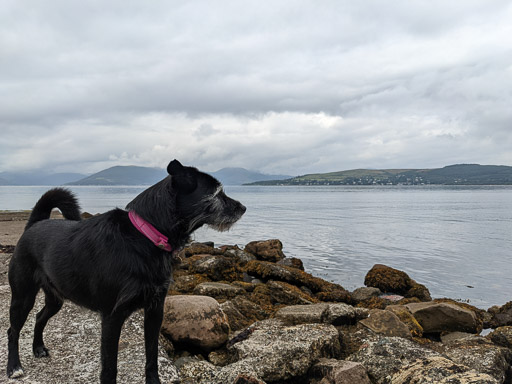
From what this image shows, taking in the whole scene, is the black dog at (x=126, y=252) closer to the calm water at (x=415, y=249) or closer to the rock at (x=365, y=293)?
the rock at (x=365, y=293)

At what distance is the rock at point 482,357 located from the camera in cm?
536

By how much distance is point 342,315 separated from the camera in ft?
22.7

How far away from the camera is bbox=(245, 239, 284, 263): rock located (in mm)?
17688

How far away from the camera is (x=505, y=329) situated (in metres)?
7.41

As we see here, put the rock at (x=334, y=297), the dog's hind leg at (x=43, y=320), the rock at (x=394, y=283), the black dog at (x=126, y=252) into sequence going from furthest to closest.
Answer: the rock at (x=394, y=283)
the rock at (x=334, y=297)
the dog's hind leg at (x=43, y=320)
the black dog at (x=126, y=252)

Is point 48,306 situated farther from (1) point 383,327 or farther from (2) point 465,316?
(2) point 465,316

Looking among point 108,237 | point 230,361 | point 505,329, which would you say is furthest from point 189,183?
point 505,329

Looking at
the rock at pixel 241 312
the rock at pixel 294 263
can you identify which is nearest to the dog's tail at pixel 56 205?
the rock at pixel 241 312

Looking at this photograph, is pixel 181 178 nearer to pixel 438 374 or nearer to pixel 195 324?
pixel 195 324

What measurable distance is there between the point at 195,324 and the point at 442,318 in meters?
6.02

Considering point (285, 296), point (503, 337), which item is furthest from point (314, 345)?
point (503, 337)

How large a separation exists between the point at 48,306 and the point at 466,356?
19.2 ft

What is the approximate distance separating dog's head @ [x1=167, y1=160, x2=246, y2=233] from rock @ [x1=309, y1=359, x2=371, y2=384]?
229 cm

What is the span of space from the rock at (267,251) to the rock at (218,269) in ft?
19.2
